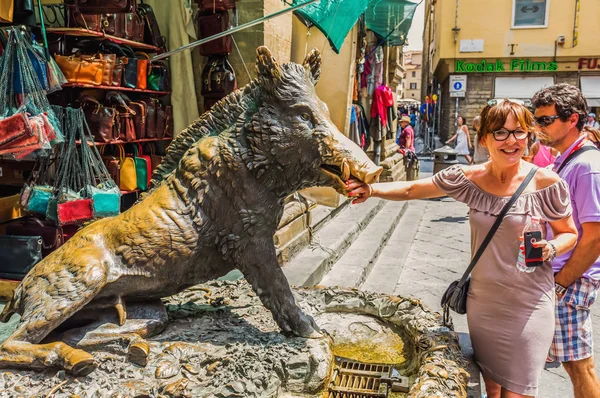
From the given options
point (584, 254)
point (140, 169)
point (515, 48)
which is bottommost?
point (584, 254)

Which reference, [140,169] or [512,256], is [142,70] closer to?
[140,169]

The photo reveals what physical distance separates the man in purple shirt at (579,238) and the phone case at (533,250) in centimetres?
37

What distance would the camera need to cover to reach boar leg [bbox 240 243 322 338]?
7.92ft

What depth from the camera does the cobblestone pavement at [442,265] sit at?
367 centimetres

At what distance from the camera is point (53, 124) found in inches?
155

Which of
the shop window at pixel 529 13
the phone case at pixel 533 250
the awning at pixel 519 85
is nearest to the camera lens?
the phone case at pixel 533 250

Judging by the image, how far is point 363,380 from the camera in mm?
2568

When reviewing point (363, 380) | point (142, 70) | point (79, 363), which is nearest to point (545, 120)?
point (363, 380)

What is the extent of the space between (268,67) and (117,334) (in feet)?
4.34

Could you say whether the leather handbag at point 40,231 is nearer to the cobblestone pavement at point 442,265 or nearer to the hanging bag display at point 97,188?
the hanging bag display at point 97,188

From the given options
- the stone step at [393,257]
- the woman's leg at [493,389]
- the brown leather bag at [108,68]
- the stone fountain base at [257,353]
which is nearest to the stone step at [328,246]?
the stone step at [393,257]

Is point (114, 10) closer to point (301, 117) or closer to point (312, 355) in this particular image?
point (301, 117)

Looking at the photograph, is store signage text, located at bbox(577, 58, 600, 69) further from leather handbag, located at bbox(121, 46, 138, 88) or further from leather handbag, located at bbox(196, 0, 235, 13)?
leather handbag, located at bbox(121, 46, 138, 88)

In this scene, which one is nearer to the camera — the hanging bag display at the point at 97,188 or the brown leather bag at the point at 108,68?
the hanging bag display at the point at 97,188
